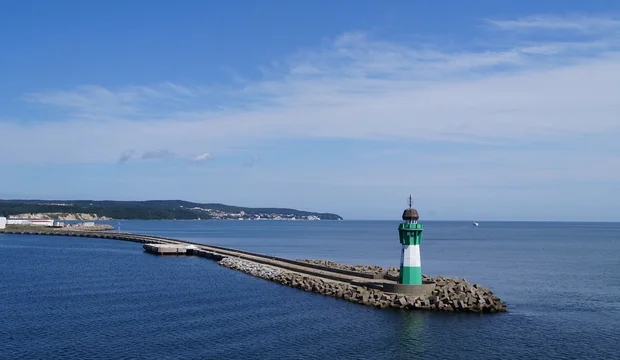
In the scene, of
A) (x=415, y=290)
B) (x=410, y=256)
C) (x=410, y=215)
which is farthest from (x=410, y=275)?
(x=410, y=215)

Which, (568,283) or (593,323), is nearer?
(593,323)

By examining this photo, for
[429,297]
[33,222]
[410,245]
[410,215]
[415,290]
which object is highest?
[410,215]

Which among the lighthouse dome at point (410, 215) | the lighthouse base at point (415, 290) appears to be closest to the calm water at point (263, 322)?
the lighthouse base at point (415, 290)

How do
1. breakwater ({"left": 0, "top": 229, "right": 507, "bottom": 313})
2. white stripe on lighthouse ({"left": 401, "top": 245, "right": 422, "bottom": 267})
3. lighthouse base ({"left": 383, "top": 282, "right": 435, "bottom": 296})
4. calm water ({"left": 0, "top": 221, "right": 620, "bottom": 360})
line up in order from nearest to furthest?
calm water ({"left": 0, "top": 221, "right": 620, "bottom": 360})
breakwater ({"left": 0, "top": 229, "right": 507, "bottom": 313})
white stripe on lighthouse ({"left": 401, "top": 245, "right": 422, "bottom": 267})
lighthouse base ({"left": 383, "top": 282, "right": 435, "bottom": 296})

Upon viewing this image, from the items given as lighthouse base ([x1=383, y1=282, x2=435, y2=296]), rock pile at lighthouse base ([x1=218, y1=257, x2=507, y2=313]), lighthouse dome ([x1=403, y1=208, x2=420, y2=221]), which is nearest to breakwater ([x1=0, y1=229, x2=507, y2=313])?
rock pile at lighthouse base ([x1=218, y1=257, x2=507, y2=313])

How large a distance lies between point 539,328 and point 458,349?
20.2 ft

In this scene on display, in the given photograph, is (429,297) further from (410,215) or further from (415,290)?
(410,215)

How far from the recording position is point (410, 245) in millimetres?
35188

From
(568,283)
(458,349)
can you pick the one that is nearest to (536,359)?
(458,349)

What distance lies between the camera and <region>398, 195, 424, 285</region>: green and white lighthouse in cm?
3494

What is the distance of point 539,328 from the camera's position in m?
30.0

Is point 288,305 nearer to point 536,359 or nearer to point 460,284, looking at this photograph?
point 460,284

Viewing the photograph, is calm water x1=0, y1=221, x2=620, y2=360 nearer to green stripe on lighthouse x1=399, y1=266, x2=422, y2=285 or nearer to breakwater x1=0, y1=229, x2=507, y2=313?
breakwater x1=0, y1=229, x2=507, y2=313

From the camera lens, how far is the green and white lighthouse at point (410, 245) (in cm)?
3494
